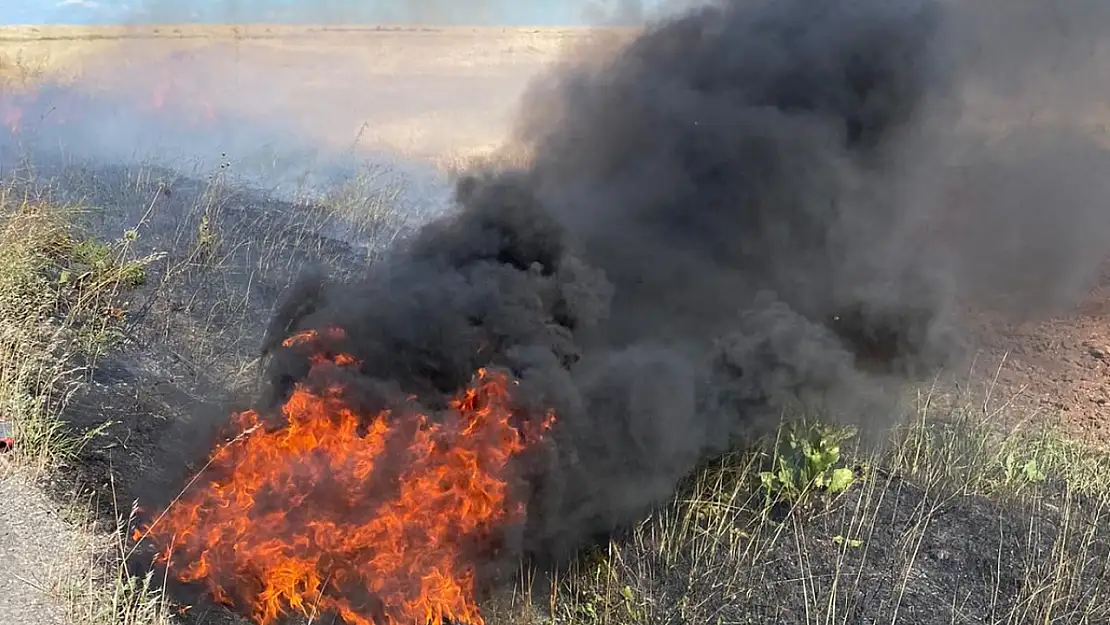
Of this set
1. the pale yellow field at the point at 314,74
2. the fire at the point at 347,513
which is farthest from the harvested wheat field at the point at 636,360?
the pale yellow field at the point at 314,74

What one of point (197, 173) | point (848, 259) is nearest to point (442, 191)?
point (197, 173)

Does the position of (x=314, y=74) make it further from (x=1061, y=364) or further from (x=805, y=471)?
(x=805, y=471)

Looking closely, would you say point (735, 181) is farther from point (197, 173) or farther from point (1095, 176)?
point (197, 173)

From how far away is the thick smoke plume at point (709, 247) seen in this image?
202 inches

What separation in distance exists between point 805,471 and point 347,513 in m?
3.08

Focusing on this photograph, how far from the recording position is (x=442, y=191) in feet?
49.4

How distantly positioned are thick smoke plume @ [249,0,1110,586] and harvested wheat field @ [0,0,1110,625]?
0.03m

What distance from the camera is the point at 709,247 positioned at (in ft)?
24.1

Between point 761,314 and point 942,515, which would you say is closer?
point 942,515

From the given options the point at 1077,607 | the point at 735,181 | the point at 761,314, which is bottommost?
the point at 1077,607

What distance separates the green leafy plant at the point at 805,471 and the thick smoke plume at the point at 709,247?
378 millimetres

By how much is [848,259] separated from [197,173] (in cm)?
1143

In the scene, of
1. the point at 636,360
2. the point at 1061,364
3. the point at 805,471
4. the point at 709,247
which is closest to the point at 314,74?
the point at 709,247

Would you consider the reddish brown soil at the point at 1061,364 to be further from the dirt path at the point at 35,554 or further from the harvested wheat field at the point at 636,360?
the dirt path at the point at 35,554
